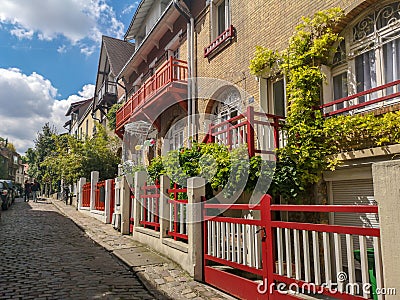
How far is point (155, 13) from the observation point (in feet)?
53.1

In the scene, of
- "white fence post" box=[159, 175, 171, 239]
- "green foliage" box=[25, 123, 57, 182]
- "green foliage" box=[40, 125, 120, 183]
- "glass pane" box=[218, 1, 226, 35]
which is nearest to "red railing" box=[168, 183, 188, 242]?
"white fence post" box=[159, 175, 171, 239]

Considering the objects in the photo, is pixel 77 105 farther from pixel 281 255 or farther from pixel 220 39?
pixel 281 255

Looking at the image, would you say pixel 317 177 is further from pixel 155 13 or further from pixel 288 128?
pixel 155 13

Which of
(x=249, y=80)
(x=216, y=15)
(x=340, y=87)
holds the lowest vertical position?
(x=340, y=87)

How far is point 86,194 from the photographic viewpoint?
17.0m

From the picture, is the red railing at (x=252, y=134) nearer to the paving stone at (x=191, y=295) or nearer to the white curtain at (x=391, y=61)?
the white curtain at (x=391, y=61)

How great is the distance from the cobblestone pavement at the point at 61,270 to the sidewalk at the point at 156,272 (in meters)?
0.16

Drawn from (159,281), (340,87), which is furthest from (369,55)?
(159,281)

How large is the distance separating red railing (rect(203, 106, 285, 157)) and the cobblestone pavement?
3179 millimetres

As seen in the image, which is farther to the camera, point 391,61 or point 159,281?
point 391,61

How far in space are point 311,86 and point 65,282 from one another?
5.58 meters

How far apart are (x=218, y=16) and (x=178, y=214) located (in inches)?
288

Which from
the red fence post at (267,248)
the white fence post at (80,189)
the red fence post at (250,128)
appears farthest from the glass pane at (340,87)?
the white fence post at (80,189)

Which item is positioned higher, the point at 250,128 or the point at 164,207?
the point at 250,128
